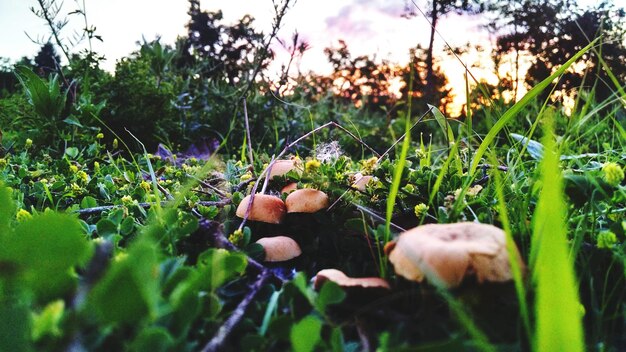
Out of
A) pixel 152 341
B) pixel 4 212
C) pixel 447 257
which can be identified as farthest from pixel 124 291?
pixel 447 257

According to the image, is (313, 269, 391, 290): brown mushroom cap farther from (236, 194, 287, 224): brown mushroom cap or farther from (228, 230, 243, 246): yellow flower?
(236, 194, 287, 224): brown mushroom cap

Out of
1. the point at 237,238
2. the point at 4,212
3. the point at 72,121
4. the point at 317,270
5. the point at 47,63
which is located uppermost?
the point at 47,63

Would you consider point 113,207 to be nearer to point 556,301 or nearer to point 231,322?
point 231,322

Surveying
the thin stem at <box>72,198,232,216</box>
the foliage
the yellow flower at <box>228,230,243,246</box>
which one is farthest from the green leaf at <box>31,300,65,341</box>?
the thin stem at <box>72,198,232,216</box>

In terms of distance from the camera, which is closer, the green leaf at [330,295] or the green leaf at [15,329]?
the green leaf at [15,329]

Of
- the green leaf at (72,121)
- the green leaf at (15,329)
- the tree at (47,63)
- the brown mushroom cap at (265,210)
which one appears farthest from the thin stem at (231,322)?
the tree at (47,63)

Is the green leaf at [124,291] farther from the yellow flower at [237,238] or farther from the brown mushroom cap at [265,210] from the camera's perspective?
the brown mushroom cap at [265,210]

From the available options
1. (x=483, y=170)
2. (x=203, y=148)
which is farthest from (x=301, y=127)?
(x=483, y=170)
